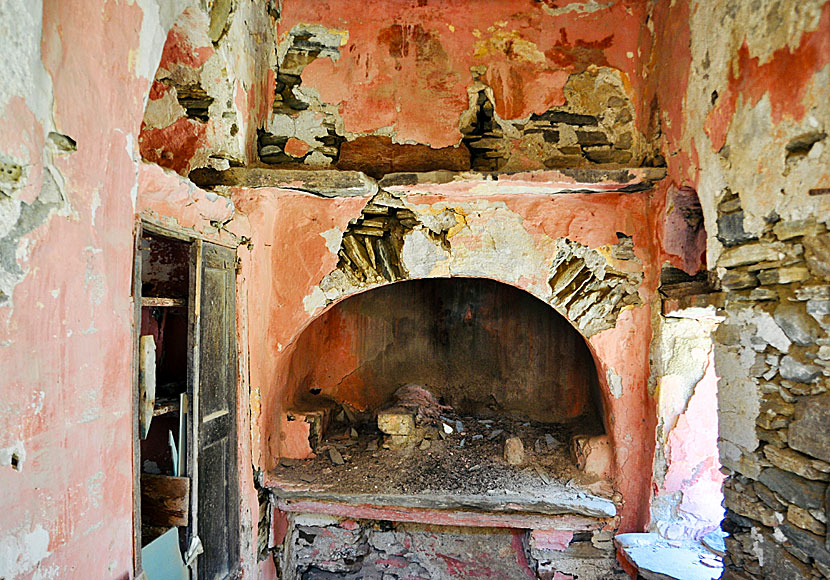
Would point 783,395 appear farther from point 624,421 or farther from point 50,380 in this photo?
point 50,380

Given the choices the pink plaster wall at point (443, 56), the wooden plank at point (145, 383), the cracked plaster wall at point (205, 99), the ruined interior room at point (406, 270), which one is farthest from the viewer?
the pink plaster wall at point (443, 56)

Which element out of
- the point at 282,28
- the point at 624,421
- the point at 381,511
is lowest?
the point at 381,511

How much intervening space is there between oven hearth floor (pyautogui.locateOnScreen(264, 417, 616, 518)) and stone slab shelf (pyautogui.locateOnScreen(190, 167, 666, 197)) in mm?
2023

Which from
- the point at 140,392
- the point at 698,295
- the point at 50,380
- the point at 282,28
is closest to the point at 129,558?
the point at 140,392

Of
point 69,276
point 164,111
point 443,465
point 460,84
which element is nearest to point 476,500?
point 443,465

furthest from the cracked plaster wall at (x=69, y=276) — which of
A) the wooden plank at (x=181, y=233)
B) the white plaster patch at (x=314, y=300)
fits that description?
the white plaster patch at (x=314, y=300)

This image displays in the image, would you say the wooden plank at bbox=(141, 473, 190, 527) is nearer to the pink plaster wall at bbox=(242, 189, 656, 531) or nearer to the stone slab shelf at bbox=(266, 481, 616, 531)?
the pink plaster wall at bbox=(242, 189, 656, 531)

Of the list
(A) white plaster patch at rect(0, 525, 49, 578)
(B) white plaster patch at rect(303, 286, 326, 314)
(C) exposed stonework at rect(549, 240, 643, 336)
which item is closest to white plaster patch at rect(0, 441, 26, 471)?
(A) white plaster patch at rect(0, 525, 49, 578)

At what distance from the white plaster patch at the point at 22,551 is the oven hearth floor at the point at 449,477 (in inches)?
77.0

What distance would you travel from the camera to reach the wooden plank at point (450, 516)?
3.33 meters

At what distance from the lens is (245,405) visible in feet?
10.9

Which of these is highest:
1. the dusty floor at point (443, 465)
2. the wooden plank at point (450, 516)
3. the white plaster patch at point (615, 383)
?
the white plaster patch at point (615, 383)

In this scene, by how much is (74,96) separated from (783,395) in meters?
2.98

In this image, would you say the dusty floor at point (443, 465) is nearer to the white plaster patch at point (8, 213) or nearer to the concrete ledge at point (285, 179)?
the concrete ledge at point (285, 179)
